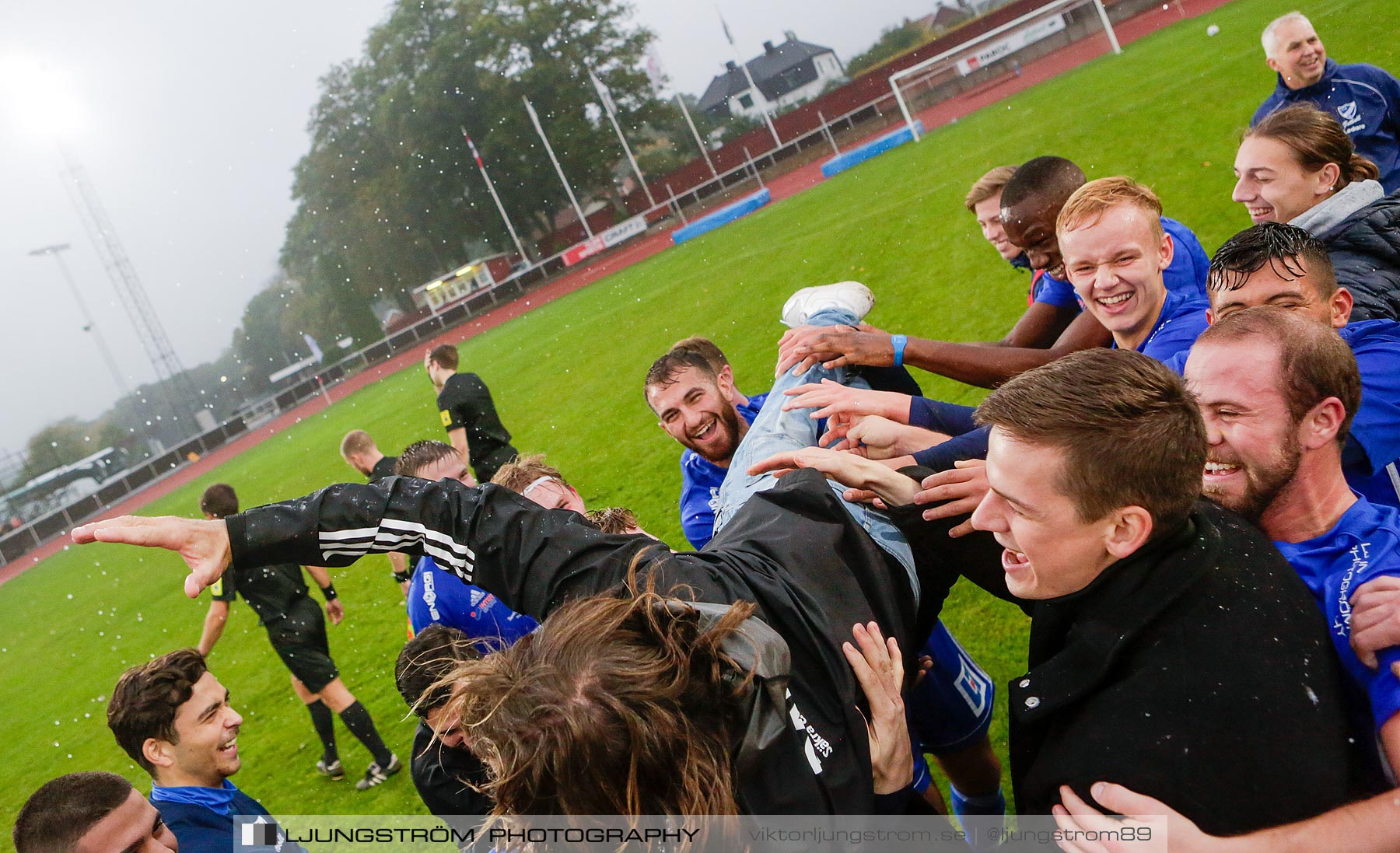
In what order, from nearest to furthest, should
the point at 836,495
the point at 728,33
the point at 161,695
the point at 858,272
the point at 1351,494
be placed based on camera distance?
1. the point at 1351,494
2. the point at 836,495
3. the point at 161,695
4. the point at 858,272
5. the point at 728,33

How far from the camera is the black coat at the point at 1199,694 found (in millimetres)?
1414

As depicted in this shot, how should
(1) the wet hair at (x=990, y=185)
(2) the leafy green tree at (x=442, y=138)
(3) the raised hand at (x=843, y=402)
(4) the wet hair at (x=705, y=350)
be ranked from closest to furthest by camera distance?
(3) the raised hand at (x=843, y=402), (4) the wet hair at (x=705, y=350), (1) the wet hair at (x=990, y=185), (2) the leafy green tree at (x=442, y=138)

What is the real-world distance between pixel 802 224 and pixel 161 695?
16.5m

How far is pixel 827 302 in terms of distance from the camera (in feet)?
11.2

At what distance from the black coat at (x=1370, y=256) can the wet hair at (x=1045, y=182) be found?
105 cm

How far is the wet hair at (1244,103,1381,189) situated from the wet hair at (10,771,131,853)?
5.10 m

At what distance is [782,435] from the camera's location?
271 cm

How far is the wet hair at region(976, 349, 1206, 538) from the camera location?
60.9 inches

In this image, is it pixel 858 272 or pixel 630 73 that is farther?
pixel 630 73

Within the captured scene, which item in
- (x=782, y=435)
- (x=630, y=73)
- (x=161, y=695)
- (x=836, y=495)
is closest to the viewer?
(x=836, y=495)

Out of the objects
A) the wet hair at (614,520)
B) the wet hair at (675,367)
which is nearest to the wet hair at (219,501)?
the wet hair at (614,520)

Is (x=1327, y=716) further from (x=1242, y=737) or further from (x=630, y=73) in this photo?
(x=630, y=73)

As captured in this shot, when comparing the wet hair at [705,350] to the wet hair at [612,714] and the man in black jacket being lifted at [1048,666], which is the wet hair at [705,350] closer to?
the man in black jacket being lifted at [1048,666]

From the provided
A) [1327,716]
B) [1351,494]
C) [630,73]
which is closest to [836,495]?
[1327,716]
